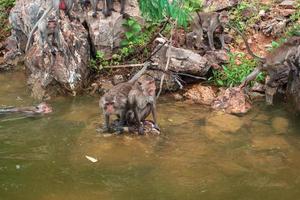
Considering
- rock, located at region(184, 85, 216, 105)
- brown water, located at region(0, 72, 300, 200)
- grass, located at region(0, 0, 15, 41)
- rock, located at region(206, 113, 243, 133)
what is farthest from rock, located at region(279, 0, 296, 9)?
grass, located at region(0, 0, 15, 41)

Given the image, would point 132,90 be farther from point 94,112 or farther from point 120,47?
point 120,47

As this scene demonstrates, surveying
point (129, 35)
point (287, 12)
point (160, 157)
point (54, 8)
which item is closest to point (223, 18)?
point (287, 12)

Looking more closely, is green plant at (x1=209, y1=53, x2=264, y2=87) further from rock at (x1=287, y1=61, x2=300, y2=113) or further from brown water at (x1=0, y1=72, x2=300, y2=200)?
brown water at (x1=0, y1=72, x2=300, y2=200)

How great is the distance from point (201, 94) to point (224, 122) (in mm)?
1573

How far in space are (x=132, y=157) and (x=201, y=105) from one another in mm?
3065

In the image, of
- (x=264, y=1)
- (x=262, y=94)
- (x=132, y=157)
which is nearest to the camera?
(x=132, y=157)

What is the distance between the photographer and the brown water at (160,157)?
6.95 meters

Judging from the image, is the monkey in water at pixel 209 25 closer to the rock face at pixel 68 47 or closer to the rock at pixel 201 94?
the rock at pixel 201 94

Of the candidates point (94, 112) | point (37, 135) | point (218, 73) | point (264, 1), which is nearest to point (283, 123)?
point (218, 73)

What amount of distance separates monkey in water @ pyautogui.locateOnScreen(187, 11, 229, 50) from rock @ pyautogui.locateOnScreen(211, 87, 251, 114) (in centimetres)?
216

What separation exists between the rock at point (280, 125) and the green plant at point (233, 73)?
1.70 metres

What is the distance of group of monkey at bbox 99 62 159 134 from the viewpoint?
27.7ft

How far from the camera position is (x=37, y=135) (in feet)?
29.1

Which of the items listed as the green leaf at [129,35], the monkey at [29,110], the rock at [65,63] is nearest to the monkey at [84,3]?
the rock at [65,63]
